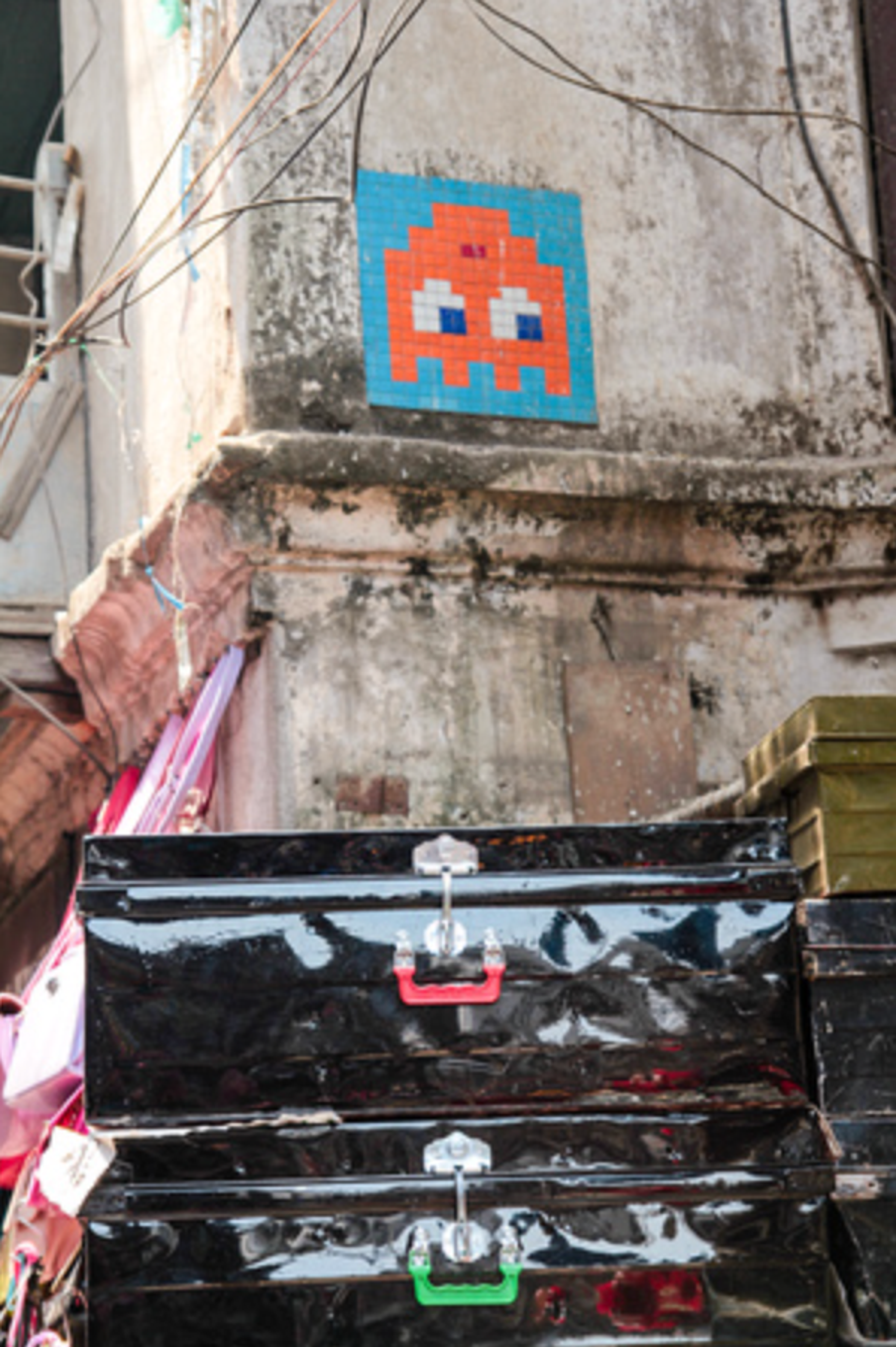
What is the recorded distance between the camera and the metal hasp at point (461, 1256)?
3266 mm

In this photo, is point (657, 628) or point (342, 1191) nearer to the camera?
point (342, 1191)

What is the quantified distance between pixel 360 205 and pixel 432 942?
2535 millimetres

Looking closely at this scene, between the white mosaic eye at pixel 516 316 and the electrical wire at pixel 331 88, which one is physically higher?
the electrical wire at pixel 331 88

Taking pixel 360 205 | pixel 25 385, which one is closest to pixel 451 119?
pixel 360 205

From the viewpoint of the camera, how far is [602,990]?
344cm

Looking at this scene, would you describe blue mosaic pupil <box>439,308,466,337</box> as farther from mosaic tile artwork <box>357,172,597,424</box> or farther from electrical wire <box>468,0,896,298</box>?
electrical wire <box>468,0,896,298</box>

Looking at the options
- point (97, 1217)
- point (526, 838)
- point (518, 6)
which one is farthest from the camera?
point (518, 6)

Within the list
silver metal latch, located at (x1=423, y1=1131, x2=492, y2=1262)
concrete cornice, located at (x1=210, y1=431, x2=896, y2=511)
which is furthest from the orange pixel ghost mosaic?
silver metal latch, located at (x1=423, y1=1131, x2=492, y2=1262)

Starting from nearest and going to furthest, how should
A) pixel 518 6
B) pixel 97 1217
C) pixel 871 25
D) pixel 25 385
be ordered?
1. pixel 97 1217
2. pixel 25 385
3. pixel 518 6
4. pixel 871 25

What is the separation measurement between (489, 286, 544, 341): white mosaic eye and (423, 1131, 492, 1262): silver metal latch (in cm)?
258

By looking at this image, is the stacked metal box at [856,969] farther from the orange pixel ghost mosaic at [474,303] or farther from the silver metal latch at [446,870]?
the orange pixel ghost mosaic at [474,303]

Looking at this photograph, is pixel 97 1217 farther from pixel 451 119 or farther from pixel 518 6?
pixel 518 6

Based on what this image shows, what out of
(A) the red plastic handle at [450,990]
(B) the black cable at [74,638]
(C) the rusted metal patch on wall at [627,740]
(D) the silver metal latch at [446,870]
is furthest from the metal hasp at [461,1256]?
(B) the black cable at [74,638]

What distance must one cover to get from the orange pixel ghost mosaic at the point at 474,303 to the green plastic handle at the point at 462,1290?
2.62 meters
